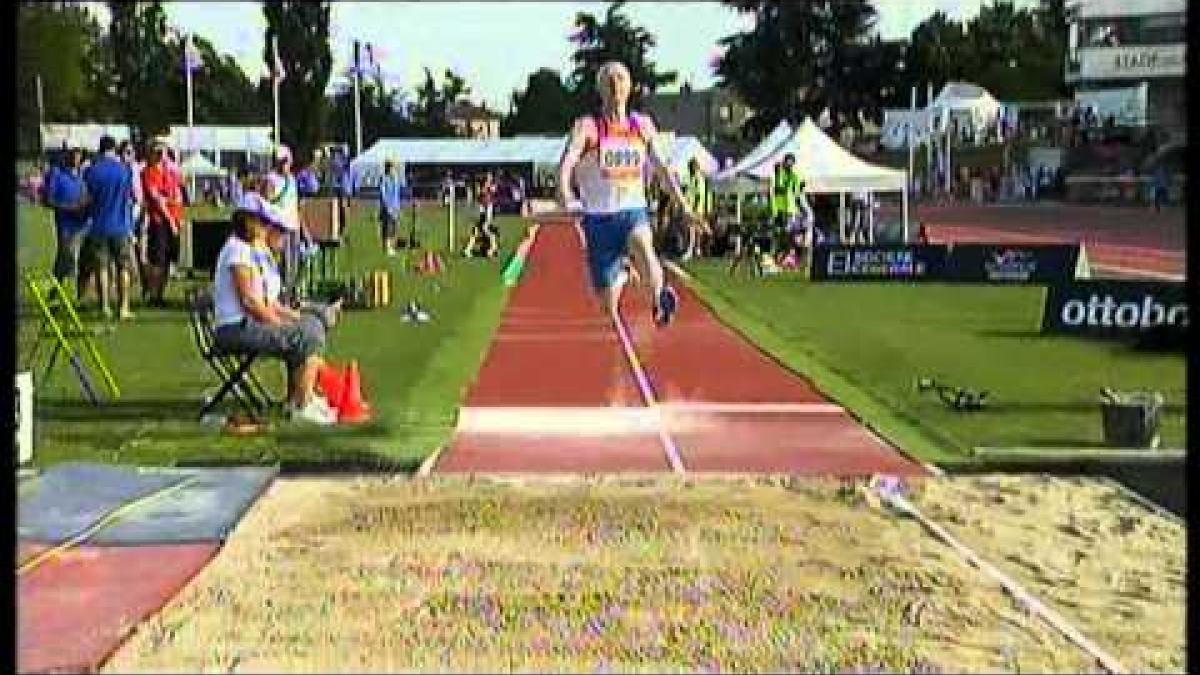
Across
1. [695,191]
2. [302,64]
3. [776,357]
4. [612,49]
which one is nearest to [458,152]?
[695,191]

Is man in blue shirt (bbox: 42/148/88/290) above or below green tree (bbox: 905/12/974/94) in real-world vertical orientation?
below

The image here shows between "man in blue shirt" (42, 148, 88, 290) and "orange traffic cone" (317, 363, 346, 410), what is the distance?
6.27 m

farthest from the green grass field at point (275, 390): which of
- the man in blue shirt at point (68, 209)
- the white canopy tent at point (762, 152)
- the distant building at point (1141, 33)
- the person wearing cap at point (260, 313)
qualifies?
the white canopy tent at point (762, 152)

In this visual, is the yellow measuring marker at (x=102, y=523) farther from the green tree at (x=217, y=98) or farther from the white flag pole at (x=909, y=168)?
the green tree at (x=217, y=98)

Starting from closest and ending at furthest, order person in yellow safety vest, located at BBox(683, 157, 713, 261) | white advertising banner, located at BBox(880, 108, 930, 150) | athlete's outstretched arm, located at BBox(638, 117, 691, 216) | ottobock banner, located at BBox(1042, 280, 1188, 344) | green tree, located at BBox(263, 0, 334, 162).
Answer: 1. athlete's outstretched arm, located at BBox(638, 117, 691, 216)
2. ottobock banner, located at BBox(1042, 280, 1188, 344)
3. green tree, located at BBox(263, 0, 334, 162)
4. person in yellow safety vest, located at BBox(683, 157, 713, 261)
5. white advertising banner, located at BBox(880, 108, 930, 150)

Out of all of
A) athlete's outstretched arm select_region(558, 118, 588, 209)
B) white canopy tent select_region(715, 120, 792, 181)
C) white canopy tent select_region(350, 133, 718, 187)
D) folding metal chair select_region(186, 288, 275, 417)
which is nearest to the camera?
athlete's outstretched arm select_region(558, 118, 588, 209)

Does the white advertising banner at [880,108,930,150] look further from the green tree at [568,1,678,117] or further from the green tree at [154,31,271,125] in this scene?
the green tree at [568,1,678,117]

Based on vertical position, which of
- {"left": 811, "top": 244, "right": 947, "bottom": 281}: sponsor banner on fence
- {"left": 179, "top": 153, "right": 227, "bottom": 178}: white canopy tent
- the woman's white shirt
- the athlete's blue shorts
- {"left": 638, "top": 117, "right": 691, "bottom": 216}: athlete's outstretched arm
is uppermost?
{"left": 638, "top": 117, "right": 691, "bottom": 216}: athlete's outstretched arm

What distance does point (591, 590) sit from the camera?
646 cm

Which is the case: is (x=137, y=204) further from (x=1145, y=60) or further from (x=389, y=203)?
(x=389, y=203)

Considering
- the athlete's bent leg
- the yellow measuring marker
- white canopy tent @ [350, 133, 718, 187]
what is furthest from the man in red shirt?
white canopy tent @ [350, 133, 718, 187]

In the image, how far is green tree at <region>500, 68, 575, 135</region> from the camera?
2441cm

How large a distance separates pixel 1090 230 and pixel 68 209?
29087 millimetres
